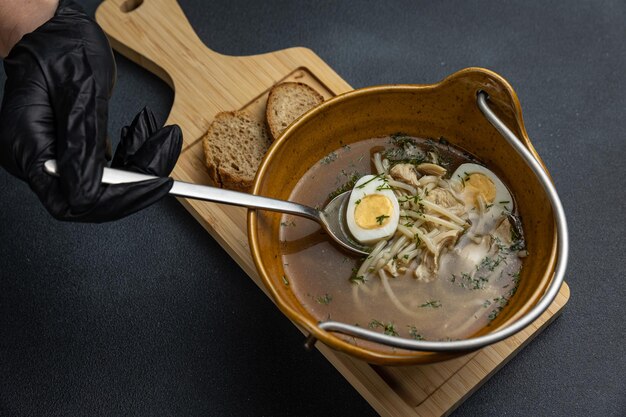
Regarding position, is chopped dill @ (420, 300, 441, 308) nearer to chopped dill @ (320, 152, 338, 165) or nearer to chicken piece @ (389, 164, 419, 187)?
chicken piece @ (389, 164, 419, 187)

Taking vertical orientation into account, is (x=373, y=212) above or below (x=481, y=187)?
below

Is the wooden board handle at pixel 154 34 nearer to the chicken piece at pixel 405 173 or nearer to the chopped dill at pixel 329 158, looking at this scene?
the chopped dill at pixel 329 158

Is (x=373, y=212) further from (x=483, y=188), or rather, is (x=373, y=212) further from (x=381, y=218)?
(x=483, y=188)

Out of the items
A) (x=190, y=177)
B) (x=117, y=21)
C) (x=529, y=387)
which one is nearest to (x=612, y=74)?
(x=529, y=387)

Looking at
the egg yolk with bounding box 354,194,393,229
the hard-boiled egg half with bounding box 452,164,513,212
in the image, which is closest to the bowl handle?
the hard-boiled egg half with bounding box 452,164,513,212

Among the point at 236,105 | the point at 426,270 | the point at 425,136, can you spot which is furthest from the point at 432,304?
the point at 236,105

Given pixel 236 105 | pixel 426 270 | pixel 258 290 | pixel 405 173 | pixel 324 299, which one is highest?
pixel 405 173

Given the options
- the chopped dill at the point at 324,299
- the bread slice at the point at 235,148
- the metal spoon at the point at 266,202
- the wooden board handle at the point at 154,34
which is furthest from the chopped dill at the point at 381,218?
the wooden board handle at the point at 154,34

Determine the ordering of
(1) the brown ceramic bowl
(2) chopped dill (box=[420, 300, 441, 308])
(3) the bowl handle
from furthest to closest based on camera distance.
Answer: (2) chopped dill (box=[420, 300, 441, 308])
(1) the brown ceramic bowl
(3) the bowl handle
